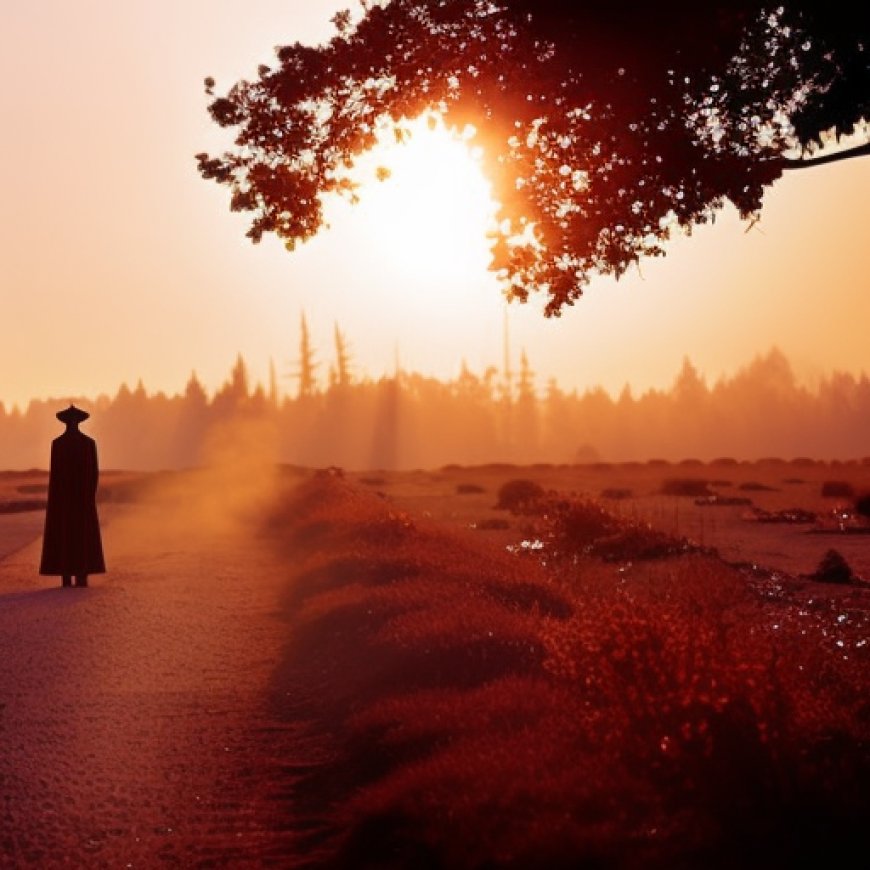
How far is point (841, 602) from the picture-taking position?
1917 cm

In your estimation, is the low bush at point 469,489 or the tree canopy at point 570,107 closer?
the tree canopy at point 570,107

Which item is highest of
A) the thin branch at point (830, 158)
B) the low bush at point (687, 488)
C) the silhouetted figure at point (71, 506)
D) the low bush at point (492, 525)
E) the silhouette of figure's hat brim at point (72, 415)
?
the thin branch at point (830, 158)

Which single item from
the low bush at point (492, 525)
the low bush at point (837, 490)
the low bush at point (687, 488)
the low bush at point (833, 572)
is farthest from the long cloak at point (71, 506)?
the low bush at point (687, 488)

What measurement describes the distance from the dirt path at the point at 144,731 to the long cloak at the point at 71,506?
0.59 metres

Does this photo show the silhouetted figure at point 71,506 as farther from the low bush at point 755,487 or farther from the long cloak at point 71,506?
the low bush at point 755,487

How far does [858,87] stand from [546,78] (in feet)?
8.81

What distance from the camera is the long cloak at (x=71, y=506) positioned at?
68.6ft

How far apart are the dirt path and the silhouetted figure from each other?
0.59m

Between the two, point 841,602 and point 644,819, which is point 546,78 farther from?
point 841,602

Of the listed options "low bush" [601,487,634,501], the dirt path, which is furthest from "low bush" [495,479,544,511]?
the dirt path

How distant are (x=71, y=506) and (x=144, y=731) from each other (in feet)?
34.3

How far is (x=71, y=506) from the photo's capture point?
68.6ft

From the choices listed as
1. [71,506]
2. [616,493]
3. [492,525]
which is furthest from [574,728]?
[616,493]

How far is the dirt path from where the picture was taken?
8.35 meters
